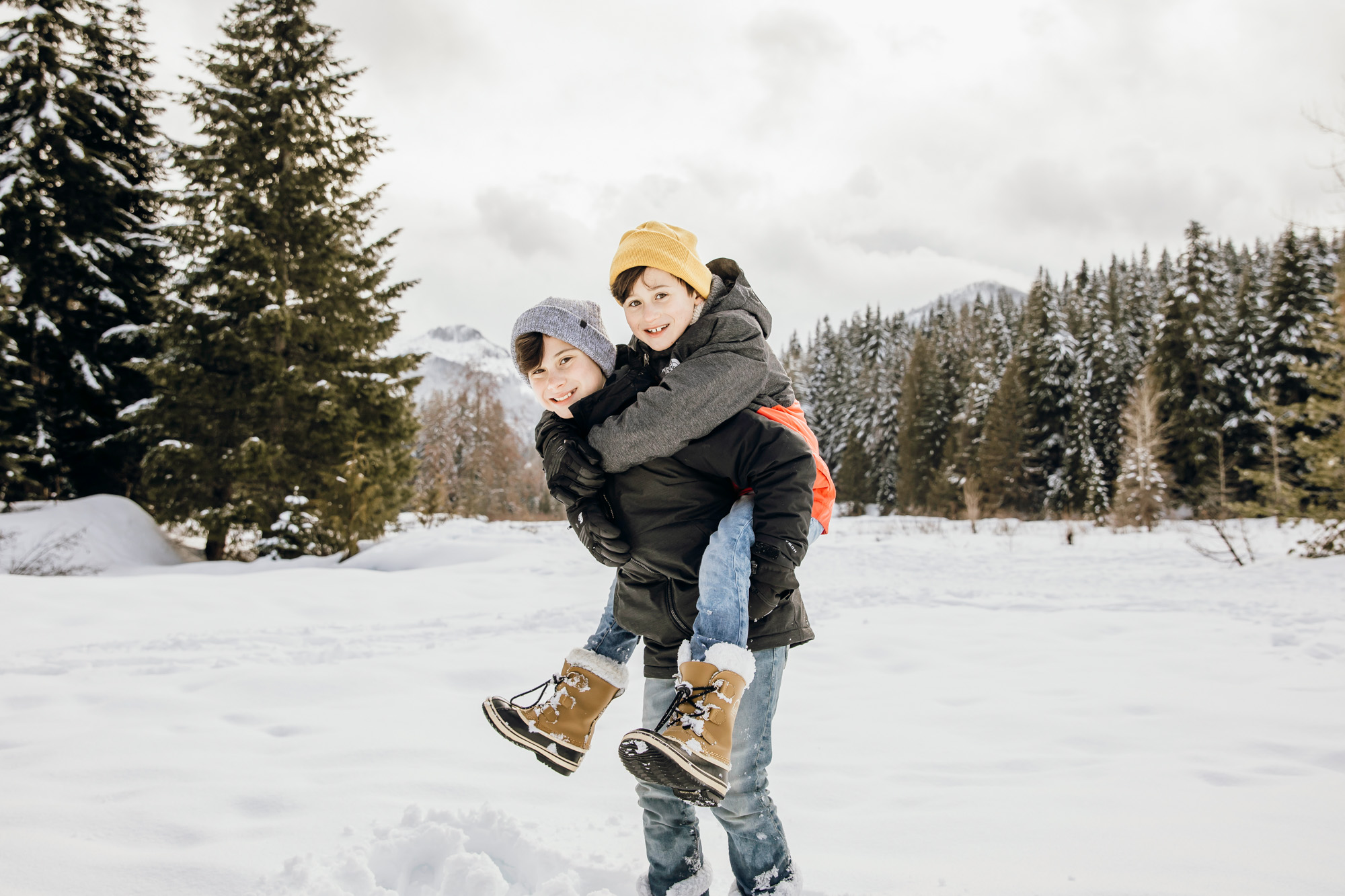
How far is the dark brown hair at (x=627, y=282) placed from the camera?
199 cm

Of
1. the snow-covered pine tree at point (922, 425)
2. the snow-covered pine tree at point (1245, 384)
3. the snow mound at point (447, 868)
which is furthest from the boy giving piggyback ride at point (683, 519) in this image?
the snow-covered pine tree at point (922, 425)

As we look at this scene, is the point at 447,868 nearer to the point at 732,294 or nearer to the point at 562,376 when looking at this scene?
the point at 562,376

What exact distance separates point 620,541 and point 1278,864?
240 centimetres

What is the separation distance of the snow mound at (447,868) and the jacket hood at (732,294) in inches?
71.1

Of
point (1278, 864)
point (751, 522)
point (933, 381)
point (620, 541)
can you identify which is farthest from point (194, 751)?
point (933, 381)

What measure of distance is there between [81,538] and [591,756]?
41.1ft

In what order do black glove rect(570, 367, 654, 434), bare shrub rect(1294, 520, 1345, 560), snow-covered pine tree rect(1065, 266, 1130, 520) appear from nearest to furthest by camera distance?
black glove rect(570, 367, 654, 434) < bare shrub rect(1294, 520, 1345, 560) < snow-covered pine tree rect(1065, 266, 1130, 520)

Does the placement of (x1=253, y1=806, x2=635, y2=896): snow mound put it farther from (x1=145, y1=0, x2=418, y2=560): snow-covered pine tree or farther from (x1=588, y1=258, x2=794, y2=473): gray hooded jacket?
(x1=145, y1=0, x2=418, y2=560): snow-covered pine tree

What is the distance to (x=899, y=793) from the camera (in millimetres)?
2963

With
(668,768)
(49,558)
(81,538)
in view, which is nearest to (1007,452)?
(81,538)

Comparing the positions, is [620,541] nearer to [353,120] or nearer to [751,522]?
[751,522]

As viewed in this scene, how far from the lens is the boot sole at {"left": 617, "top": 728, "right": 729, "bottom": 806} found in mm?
1443

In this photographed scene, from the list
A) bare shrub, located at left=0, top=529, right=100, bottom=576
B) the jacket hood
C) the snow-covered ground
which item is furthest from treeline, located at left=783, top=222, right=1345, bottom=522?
bare shrub, located at left=0, top=529, right=100, bottom=576

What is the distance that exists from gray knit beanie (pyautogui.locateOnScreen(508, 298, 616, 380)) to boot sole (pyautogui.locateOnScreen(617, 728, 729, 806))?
106 cm
